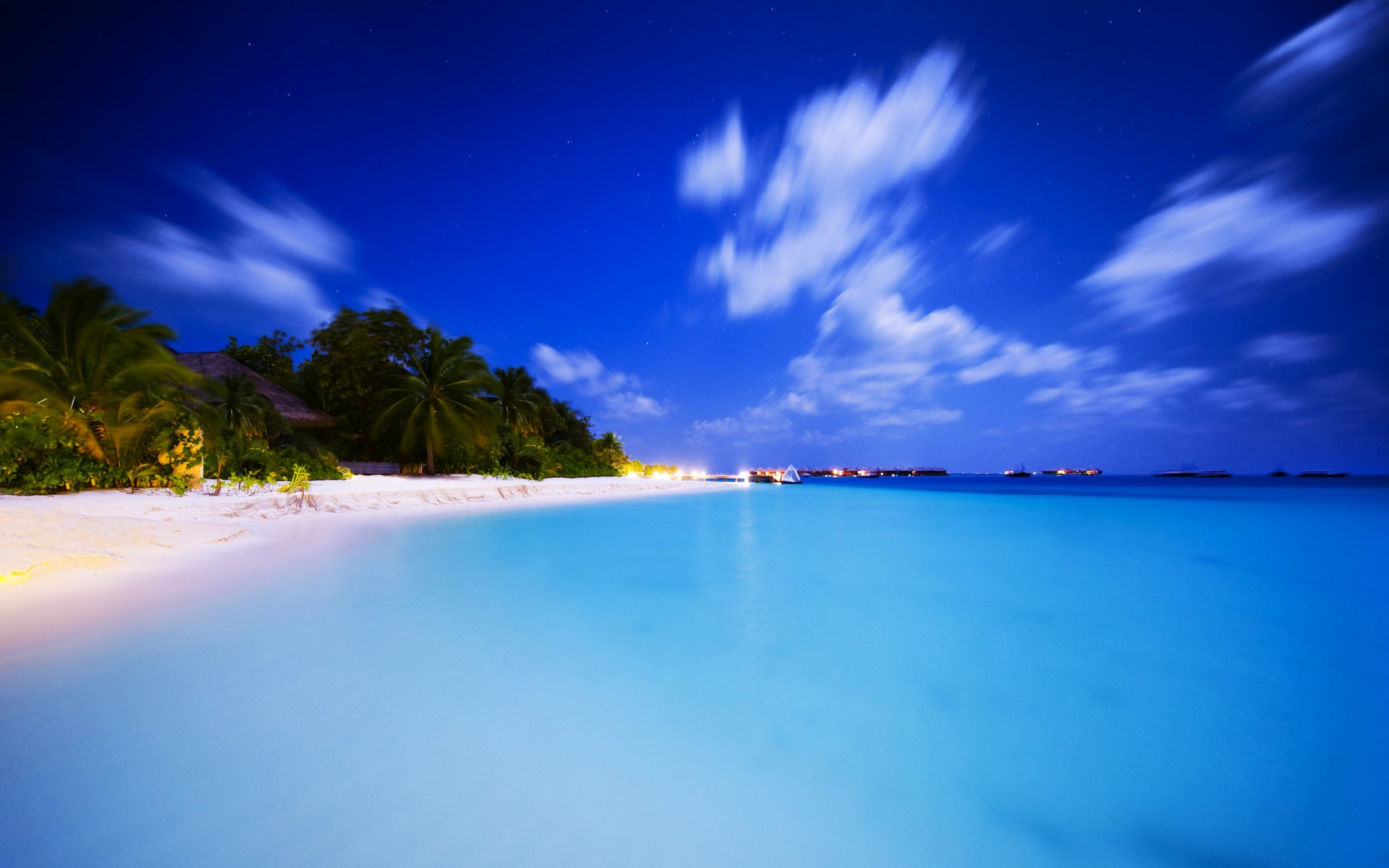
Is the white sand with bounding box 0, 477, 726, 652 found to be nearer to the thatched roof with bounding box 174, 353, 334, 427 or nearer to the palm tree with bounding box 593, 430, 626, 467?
the thatched roof with bounding box 174, 353, 334, 427

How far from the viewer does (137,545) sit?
5.57 meters

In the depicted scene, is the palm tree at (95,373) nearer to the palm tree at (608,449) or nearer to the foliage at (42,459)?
the foliage at (42,459)

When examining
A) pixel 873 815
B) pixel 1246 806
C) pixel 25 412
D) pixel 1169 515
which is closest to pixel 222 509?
pixel 25 412

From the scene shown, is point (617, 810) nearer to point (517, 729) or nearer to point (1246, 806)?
point (517, 729)

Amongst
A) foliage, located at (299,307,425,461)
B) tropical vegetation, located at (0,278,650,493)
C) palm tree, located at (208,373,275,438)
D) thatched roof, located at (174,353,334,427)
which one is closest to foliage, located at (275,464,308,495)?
tropical vegetation, located at (0,278,650,493)

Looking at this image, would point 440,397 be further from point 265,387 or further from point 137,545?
point 137,545

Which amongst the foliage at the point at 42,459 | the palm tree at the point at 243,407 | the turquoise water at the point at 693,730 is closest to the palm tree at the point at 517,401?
the palm tree at the point at 243,407

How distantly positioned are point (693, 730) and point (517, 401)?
24.5 m

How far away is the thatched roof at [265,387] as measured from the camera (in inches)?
648

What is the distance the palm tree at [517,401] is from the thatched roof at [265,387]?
7.26m

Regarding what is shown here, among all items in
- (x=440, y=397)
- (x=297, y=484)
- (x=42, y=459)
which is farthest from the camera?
(x=440, y=397)

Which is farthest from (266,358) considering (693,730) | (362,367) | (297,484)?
(693,730)

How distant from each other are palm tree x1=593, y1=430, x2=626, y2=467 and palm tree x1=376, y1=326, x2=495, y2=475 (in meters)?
12.0

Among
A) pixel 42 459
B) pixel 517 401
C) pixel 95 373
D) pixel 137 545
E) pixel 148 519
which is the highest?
pixel 517 401
